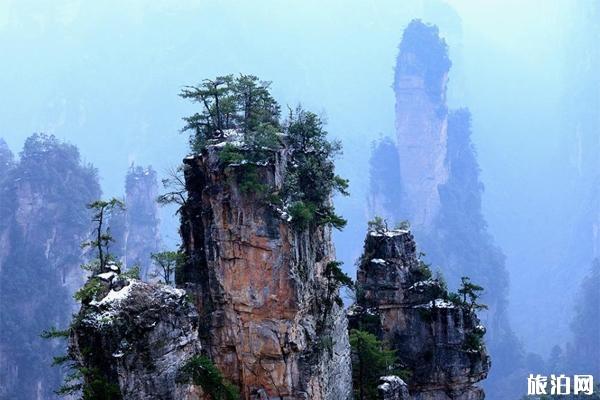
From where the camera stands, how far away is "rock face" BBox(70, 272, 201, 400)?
12195 mm

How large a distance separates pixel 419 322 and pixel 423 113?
4657cm

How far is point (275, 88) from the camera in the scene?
339 ft

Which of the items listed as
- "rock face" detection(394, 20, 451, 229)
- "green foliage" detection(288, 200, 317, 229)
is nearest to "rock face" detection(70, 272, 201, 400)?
"green foliage" detection(288, 200, 317, 229)

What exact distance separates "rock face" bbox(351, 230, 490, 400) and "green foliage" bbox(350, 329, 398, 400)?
2.34 m

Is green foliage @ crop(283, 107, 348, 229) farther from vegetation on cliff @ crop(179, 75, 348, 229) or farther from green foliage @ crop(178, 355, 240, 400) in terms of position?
green foliage @ crop(178, 355, 240, 400)

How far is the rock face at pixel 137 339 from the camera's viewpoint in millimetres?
12195

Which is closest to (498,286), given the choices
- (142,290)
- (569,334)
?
(569,334)

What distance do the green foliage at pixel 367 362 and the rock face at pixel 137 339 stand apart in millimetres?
11340

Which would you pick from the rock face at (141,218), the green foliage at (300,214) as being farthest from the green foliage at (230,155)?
the rock face at (141,218)

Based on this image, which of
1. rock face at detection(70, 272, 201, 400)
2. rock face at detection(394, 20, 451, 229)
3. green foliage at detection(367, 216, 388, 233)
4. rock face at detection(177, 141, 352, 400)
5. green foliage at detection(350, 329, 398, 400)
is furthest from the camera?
rock face at detection(394, 20, 451, 229)

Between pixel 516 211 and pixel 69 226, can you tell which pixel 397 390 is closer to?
pixel 69 226

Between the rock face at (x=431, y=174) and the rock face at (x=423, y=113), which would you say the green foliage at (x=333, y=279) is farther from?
the rock face at (x=423, y=113)

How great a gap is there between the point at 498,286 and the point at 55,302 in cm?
3881

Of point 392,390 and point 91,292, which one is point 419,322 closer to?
point 392,390
